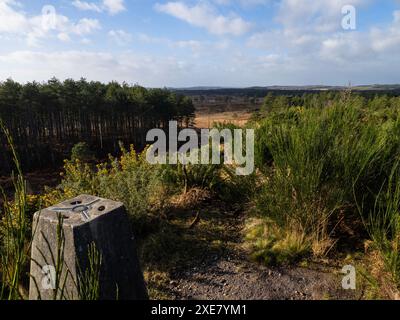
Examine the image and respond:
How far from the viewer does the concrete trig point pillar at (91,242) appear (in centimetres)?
173

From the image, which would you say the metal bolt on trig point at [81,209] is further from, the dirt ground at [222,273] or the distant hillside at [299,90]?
the distant hillside at [299,90]

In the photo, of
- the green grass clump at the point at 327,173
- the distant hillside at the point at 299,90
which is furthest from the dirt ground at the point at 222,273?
the distant hillside at the point at 299,90

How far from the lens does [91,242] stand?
176cm

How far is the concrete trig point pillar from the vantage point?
173 cm

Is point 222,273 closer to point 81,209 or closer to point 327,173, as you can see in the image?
point 327,173

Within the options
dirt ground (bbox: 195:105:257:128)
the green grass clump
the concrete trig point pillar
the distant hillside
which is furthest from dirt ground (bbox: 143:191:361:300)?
dirt ground (bbox: 195:105:257:128)

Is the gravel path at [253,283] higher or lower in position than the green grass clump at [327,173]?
lower

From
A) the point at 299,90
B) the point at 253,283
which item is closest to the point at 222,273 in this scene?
the point at 253,283

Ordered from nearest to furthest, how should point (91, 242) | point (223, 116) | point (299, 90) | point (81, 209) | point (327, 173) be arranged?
point (91, 242) < point (81, 209) < point (327, 173) < point (223, 116) < point (299, 90)

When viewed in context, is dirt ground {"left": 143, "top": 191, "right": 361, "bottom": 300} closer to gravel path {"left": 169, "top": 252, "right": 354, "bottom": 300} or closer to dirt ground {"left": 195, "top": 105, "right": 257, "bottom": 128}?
gravel path {"left": 169, "top": 252, "right": 354, "bottom": 300}
